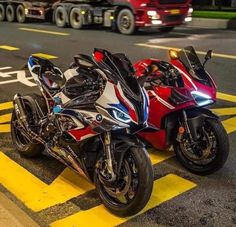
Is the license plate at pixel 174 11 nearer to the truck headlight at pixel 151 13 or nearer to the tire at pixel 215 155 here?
the truck headlight at pixel 151 13

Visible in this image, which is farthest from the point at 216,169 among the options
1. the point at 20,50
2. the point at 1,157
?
the point at 20,50

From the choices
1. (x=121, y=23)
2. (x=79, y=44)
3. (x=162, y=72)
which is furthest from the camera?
(x=121, y=23)

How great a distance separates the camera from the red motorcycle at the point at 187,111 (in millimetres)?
4359

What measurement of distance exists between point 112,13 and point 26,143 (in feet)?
41.5

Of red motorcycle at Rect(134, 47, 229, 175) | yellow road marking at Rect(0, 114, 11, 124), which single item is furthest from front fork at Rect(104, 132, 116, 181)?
yellow road marking at Rect(0, 114, 11, 124)

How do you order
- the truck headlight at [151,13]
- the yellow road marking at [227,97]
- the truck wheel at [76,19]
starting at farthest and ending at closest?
the truck wheel at [76,19], the truck headlight at [151,13], the yellow road marking at [227,97]

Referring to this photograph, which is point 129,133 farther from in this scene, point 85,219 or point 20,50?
A: point 20,50

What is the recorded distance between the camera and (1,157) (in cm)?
520

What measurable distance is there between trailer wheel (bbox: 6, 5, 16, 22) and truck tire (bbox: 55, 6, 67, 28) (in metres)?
3.57

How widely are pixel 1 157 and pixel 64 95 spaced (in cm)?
153

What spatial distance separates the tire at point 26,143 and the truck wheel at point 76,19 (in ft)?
44.7

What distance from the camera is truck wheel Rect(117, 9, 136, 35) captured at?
52.6 ft

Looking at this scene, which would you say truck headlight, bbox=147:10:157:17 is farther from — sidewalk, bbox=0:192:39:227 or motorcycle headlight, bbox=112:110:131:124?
motorcycle headlight, bbox=112:110:131:124

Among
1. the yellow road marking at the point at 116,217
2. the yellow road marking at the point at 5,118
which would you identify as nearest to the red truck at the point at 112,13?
the yellow road marking at the point at 5,118
